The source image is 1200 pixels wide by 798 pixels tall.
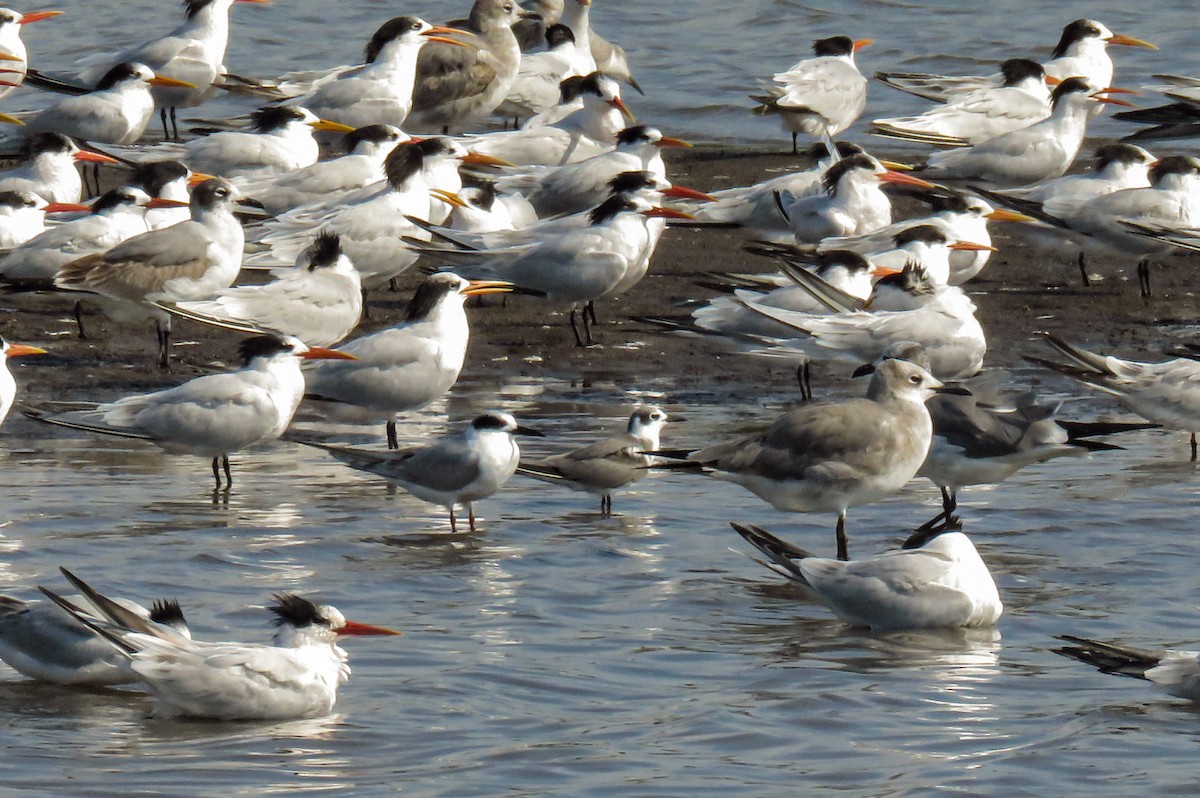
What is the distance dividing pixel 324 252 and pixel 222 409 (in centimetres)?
218

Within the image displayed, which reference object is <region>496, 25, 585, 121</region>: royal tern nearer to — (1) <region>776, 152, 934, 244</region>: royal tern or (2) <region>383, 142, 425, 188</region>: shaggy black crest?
(1) <region>776, 152, 934, 244</region>: royal tern

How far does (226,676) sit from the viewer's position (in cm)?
570

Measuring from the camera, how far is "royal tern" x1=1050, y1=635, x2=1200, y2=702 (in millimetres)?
5777

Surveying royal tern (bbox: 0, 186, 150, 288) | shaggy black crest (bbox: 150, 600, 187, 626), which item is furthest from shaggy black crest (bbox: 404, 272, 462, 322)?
shaggy black crest (bbox: 150, 600, 187, 626)

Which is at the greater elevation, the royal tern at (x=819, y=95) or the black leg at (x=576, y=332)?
the royal tern at (x=819, y=95)

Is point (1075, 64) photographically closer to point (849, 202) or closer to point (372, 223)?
point (849, 202)

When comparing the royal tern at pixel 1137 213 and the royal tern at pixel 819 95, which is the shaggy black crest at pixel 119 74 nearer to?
the royal tern at pixel 819 95

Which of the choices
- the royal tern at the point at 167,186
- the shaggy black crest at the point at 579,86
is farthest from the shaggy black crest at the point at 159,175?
the shaggy black crest at the point at 579,86

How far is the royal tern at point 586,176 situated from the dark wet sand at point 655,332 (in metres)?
0.62

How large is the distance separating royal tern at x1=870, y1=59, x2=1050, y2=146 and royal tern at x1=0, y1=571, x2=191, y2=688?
31.7ft

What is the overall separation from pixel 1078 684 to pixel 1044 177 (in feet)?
27.3

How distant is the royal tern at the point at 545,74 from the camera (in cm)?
1653

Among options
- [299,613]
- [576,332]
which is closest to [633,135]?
[576,332]

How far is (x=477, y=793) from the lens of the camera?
5.19m
